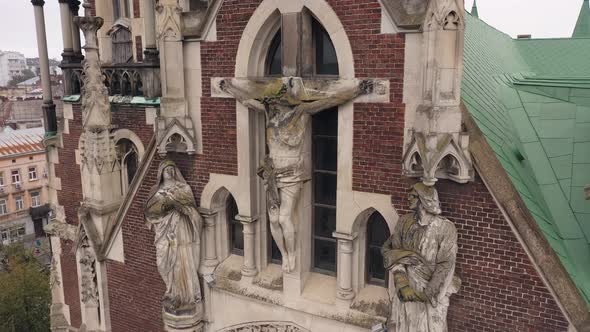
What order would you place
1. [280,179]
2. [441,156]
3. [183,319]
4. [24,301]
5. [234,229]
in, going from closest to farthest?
1. [441,156]
2. [280,179]
3. [183,319]
4. [234,229]
5. [24,301]

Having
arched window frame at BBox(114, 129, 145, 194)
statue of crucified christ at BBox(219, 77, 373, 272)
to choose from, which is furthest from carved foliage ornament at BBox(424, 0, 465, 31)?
arched window frame at BBox(114, 129, 145, 194)

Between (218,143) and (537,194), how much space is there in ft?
16.0

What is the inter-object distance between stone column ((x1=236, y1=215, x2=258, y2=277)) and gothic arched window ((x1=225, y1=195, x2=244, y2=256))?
488 mm

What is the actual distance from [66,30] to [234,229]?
25.8 ft

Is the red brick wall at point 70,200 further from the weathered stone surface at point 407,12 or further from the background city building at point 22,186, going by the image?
the background city building at point 22,186

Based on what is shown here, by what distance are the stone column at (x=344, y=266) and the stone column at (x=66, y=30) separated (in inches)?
353

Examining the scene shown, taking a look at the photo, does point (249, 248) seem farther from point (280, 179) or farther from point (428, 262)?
point (428, 262)

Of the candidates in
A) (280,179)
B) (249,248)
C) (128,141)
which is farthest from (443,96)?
(128,141)

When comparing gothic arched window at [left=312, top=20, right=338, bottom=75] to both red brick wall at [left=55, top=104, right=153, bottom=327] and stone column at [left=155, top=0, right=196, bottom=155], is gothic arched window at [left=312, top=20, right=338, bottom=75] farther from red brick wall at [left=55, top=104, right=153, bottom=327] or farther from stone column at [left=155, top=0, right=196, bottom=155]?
red brick wall at [left=55, top=104, right=153, bottom=327]

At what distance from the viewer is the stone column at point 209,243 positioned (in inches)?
344

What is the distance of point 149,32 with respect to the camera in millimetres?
11922

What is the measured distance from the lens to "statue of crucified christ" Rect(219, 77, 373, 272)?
7027mm

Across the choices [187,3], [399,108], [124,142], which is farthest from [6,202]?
[399,108]

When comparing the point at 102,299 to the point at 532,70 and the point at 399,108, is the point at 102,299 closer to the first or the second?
the point at 399,108
